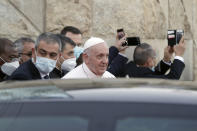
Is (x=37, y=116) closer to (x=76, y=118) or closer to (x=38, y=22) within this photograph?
(x=76, y=118)

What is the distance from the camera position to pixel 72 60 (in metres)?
6.97

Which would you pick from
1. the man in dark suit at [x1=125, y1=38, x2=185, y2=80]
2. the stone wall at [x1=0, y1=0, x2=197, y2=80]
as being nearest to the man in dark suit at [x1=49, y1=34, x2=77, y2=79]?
the man in dark suit at [x1=125, y1=38, x2=185, y2=80]

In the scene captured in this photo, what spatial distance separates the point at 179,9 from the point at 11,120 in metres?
7.81

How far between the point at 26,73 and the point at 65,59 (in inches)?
49.9

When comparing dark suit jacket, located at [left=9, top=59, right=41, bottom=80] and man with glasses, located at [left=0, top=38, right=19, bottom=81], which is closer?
dark suit jacket, located at [left=9, top=59, right=41, bottom=80]

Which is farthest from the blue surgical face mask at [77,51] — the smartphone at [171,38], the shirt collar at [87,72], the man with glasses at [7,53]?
the shirt collar at [87,72]

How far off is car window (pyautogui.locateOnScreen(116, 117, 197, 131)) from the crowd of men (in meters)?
3.14

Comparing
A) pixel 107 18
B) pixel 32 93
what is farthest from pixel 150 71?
pixel 32 93

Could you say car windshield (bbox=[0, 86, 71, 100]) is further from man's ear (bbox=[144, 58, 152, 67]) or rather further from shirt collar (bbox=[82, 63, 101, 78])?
man's ear (bbox=[144, 58, 152, 67])

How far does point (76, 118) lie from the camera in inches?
103

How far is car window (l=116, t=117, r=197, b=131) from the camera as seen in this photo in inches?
102

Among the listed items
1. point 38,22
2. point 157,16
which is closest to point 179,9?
point 157,16

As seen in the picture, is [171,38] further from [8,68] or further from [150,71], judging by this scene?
[8,68]

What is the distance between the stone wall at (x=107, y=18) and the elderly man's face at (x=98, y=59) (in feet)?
8.18
